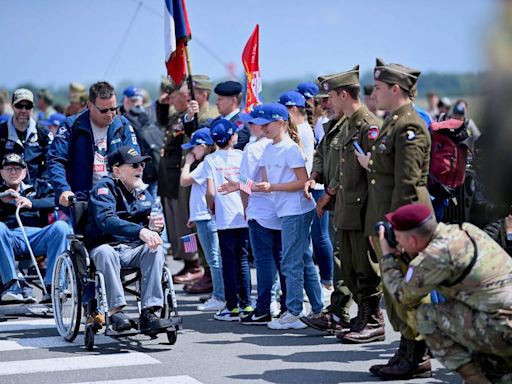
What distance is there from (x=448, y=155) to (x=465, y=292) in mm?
1916

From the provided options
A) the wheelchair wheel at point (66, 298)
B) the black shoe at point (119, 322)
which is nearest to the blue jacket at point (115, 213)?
the wheelchair wheel at point (66, 298)

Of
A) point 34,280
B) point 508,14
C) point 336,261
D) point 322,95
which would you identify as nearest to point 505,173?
point 508,14

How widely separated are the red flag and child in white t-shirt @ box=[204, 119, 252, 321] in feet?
3.61

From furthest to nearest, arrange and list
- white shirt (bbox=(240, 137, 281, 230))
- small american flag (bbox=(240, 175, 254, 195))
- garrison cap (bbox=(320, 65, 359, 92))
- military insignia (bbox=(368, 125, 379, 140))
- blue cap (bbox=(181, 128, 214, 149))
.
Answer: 1. blue cap (bbox=(181, 128, 214, 149))
2. white shirt (bbox=(240, 137, 281, 230))
3. small american flag (bbox=(240, 175, 254, 195))
4. garrison cap (bbox=(320, 65, 359, 92))
5. military insignia (bbox=(368, 125, 379, 140))

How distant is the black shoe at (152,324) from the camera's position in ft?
23.7

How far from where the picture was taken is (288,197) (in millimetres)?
8016

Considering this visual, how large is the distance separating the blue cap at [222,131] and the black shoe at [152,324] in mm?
2364

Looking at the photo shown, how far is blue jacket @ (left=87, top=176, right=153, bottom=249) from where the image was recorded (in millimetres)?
7482

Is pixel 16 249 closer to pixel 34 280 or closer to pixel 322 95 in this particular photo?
pixel 34 280

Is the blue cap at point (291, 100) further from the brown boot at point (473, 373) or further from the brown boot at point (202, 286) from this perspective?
the brown boot at point (473, 373)

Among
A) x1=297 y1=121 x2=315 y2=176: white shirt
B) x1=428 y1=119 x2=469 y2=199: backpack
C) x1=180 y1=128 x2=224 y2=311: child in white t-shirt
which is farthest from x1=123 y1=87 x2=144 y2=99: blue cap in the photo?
x1=428 y1=119 x2=469 y2=199: backpack

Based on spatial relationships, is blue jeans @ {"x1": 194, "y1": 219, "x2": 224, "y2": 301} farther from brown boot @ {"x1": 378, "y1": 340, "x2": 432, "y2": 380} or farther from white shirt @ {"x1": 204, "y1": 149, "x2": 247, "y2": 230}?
brown boot @ {"x1": 378, "y1": 340, "x2": 432, "y2": 380}

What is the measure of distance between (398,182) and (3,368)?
10.6ft

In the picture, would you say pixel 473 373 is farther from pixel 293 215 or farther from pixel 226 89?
pixel 226 89
